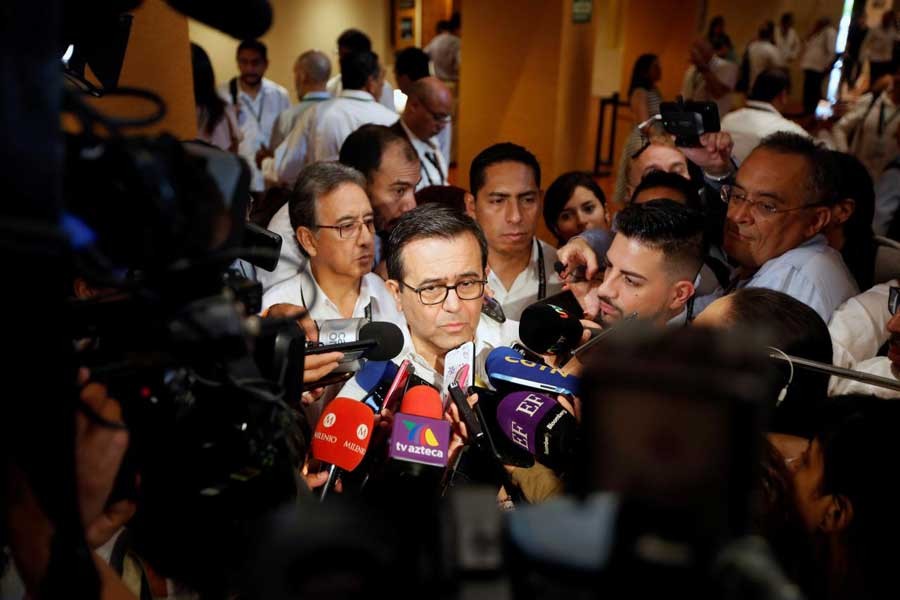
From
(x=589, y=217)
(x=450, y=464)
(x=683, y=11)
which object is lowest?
(x=450, y=464)

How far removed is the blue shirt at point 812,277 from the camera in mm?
2074

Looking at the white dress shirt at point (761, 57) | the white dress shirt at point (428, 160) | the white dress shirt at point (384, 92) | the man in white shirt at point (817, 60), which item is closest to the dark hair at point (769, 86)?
the white dress shirt at point (428, 160)

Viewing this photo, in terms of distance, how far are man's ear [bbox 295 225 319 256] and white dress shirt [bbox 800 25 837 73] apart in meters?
10.7

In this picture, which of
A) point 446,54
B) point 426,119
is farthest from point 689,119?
point 446,54

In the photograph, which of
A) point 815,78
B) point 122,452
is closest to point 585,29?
point 122,452

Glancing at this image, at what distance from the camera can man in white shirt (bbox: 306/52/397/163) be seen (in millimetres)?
3824

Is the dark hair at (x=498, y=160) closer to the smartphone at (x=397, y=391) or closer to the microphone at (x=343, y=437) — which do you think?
the smartphone at (x=397, y=391)

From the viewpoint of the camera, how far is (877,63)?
8367 millimetres

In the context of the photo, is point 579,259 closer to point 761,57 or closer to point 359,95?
point 359,95

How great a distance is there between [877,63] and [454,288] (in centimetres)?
910

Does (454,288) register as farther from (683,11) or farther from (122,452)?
(683,11)

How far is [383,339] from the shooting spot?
1.41m

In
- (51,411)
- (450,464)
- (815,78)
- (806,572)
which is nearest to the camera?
(51,411)

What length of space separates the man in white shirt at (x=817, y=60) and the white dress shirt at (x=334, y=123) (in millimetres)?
8981
